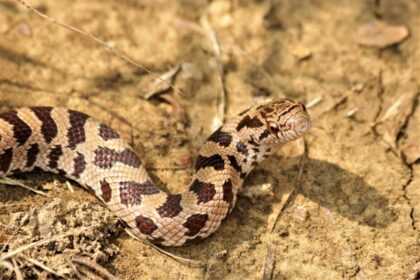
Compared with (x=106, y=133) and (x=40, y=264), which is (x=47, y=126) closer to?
(x=106, y=133)

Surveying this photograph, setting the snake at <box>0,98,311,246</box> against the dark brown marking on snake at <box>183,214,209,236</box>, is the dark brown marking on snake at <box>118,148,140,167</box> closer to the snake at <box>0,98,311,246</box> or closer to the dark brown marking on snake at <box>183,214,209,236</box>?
the snake at <box>0,98,311,246</box>

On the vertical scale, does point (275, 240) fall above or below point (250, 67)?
below

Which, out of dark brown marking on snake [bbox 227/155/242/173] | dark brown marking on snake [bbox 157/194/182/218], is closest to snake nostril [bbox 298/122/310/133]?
dark brown marking on snake [bbox 227/155/242/173]

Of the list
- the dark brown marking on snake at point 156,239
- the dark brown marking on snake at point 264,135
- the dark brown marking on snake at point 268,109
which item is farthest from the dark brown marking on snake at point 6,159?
the dark brown marking on snake at point 268,109

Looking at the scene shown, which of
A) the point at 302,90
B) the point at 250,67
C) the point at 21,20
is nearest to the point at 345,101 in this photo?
the point at 302,90

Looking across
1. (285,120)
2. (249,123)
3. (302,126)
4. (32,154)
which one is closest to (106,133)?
(32,154)

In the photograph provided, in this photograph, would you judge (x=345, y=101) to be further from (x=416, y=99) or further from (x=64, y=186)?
(x=64, y=186)
